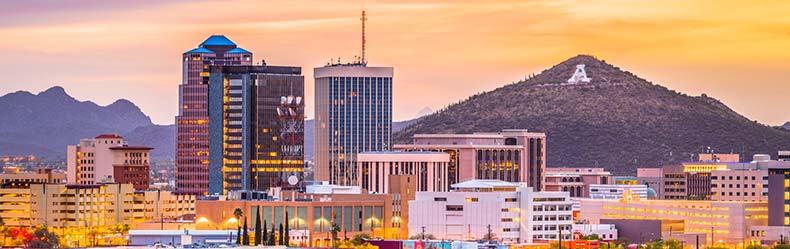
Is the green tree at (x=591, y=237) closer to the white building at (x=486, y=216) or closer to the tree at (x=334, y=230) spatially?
the white building at (x=486, y=216)

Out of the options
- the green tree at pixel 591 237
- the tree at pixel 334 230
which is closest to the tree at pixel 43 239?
the tree at pixel 334 230

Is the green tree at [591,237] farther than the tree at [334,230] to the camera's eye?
Yes

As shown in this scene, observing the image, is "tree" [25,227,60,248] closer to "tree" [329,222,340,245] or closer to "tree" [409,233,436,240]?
"tree" [329,222,340,245]

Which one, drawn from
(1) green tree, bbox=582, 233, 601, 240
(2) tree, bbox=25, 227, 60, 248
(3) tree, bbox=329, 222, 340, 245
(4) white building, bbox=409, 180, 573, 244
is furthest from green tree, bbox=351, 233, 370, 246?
(2) tree, bbox=25, 227, 60, 248

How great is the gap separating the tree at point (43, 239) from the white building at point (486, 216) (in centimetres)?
3471

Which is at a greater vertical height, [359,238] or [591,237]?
[359,238]

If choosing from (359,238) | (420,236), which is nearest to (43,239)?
(359,238)

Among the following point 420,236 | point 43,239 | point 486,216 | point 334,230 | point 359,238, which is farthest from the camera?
point 43,239

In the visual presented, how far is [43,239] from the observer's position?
18912 centimetres

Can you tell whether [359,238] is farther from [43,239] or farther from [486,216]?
[43,239]

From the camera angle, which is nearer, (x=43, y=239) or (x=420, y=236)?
(x=420, y=236)

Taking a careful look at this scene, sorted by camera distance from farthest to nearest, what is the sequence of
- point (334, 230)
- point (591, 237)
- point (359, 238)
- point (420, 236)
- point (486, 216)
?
point (591, 237) → point (486, 216) → point (334, 230) → point (420, 236) → point (359, 238)

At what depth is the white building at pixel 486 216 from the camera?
18788cm

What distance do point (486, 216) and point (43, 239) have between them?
43.2 meters
